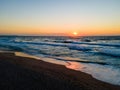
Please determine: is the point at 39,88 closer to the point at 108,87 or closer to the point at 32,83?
the point at 32,83

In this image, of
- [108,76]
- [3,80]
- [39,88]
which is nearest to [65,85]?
[39,88]

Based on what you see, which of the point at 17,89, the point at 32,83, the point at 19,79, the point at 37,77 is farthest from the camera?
the point at 37,77

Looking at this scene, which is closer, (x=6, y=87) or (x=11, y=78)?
(x=6, y=87)

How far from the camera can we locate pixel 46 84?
6777mm

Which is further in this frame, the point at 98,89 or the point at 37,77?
the point at 37,77

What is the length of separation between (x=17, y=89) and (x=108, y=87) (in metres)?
3.63

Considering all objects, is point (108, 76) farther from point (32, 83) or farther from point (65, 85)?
point (32, 83)

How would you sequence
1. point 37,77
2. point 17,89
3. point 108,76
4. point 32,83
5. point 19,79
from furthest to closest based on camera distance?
point 108,76, point 37,77, point 19,79, point 32,83, point 17,89

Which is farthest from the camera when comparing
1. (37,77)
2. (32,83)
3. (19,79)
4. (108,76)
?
(108,76)

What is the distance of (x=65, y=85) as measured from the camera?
22.4 ft

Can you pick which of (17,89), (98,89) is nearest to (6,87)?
(17,89)

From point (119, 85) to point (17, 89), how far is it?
4.33 meters

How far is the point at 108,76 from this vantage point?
30.7ft

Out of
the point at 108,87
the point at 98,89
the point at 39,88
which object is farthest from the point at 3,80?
the point at 108,87
